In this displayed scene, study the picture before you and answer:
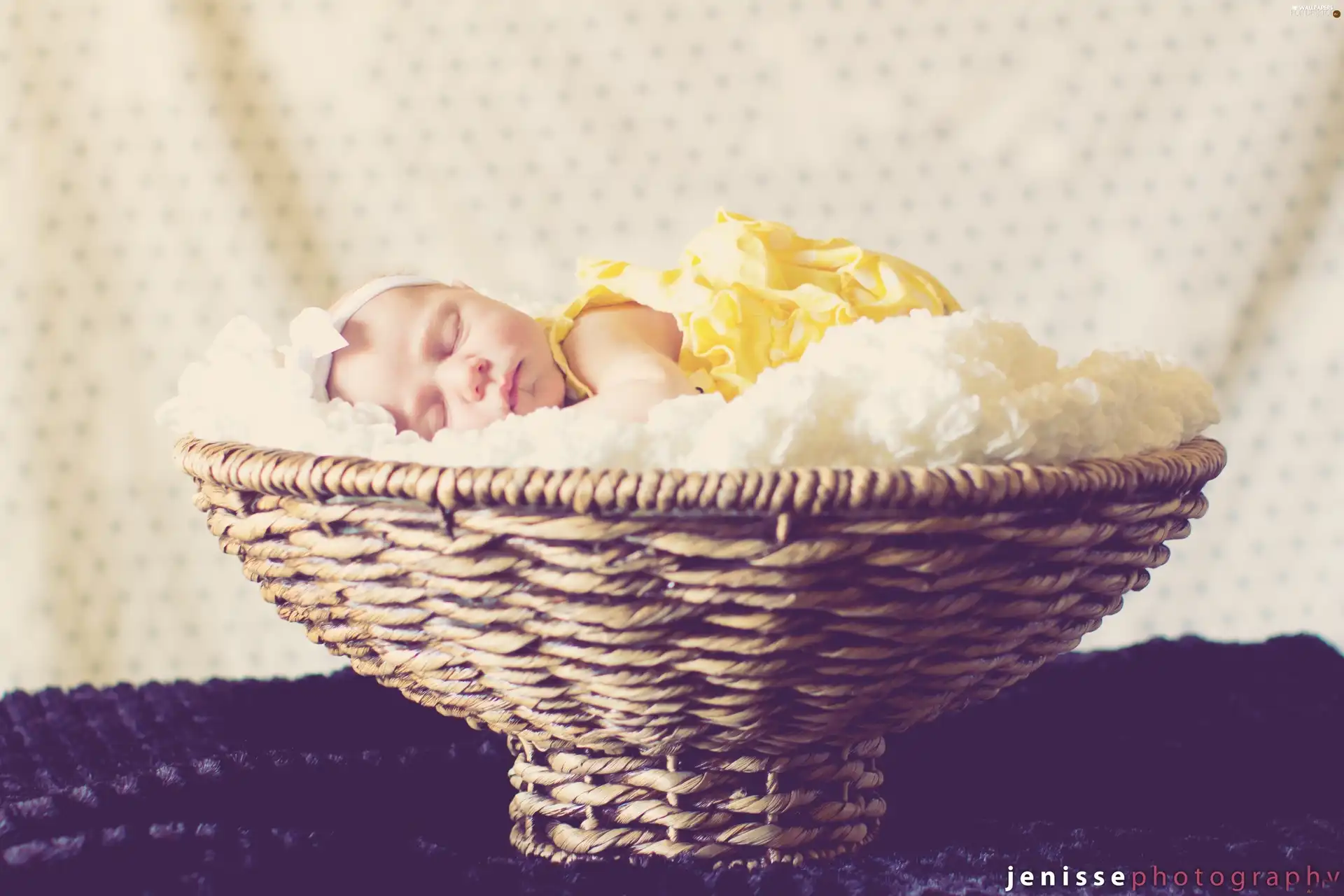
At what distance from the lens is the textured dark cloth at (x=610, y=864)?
737mm

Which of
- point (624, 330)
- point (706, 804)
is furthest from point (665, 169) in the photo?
point (706, 804)

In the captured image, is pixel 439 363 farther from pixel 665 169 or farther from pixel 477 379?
pixel 665 169

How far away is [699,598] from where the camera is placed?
625 millimetres

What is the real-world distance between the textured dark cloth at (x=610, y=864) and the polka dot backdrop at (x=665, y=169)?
502 millimetres

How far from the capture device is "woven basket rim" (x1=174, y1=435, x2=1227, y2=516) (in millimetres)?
597

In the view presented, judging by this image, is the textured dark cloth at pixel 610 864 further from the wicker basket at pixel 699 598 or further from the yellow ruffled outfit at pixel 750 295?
the yellow ruffled outfit at pixel 750 295

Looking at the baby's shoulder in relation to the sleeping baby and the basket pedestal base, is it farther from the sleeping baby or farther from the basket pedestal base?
the basket pedestal base

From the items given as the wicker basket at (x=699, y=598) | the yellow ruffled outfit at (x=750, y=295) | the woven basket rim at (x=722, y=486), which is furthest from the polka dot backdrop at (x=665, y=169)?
the woven basket rim at (x=722, y=486)

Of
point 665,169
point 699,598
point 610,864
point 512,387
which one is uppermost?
point 665,169

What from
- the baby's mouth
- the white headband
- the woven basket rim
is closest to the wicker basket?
the woven basket rim

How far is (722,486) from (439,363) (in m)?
0.40

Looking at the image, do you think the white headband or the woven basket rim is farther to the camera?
the white headband

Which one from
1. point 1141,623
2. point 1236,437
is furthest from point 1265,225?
point 1141,623

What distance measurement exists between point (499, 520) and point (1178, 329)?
118 cm
